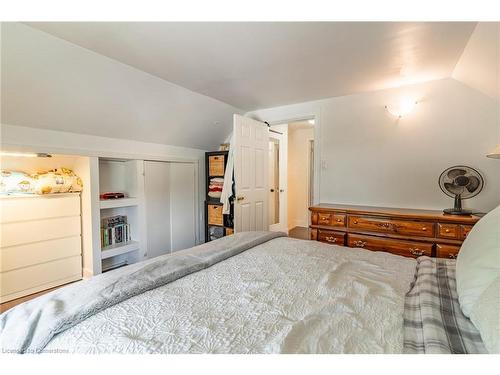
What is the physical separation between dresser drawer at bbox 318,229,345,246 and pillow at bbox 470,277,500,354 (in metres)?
1.91

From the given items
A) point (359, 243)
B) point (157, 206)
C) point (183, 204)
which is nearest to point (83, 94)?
point (157, 206)

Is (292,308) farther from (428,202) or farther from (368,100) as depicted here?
(368,100)

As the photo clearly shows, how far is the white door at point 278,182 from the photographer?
15.6 ft

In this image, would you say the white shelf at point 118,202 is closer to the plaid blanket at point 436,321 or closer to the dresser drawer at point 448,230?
the plaid blanket at point 436,321

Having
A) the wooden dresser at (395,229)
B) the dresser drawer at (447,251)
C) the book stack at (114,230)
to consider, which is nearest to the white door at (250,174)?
the wooden dresser at (395,229)

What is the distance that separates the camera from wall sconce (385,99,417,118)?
8.88 ft

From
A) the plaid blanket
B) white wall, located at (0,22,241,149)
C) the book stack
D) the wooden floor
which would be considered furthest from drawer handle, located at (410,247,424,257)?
the book stack

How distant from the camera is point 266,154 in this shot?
3.74m

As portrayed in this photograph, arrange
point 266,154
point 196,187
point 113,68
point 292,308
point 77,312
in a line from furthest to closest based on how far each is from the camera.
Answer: point 196,187 → point 266,154 → point 113,68 → point 292,308 → point 77,312

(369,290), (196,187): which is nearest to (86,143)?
(196,187)

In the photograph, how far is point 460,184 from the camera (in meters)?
2.40

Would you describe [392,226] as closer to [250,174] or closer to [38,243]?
[250,174]

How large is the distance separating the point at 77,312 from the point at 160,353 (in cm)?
37

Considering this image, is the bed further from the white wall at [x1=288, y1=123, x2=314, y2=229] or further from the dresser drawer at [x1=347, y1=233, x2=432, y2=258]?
the white wall at [x1=288, y1=123, x2=314, y2=229]
